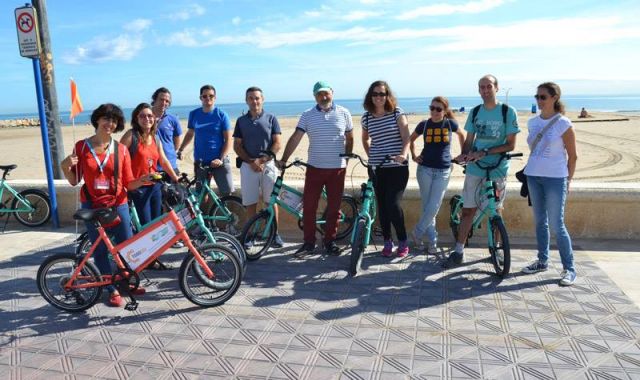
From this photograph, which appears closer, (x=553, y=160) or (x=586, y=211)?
(x=553, y=160)

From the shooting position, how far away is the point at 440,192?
5.23m

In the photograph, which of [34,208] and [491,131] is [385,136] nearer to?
[491,131]

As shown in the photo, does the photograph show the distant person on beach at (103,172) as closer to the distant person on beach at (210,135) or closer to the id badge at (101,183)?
the id badge at (101,183)

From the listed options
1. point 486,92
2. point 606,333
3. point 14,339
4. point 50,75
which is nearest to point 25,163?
point 50,75

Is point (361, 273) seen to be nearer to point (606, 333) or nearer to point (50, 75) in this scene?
point (606, 333)

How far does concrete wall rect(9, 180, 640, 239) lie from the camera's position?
18.7ft

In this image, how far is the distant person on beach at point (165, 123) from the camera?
223 inches

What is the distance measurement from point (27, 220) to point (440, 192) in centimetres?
580

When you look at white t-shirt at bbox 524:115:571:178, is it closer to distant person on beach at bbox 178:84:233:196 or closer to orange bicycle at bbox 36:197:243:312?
orange bicycle at bbox 36:197:243:312

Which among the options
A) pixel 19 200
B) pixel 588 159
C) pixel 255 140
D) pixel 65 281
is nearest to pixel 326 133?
pixel 255 140

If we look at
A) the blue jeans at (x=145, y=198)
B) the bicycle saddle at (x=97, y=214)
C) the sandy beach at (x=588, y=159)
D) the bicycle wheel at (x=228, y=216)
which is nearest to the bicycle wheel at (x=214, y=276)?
the bicycle saddle at (x=97, y=214)

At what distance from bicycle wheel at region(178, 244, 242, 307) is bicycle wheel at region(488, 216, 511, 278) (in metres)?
2.47

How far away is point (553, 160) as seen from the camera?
443 centimetres

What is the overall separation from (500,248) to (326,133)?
2.10 meters
